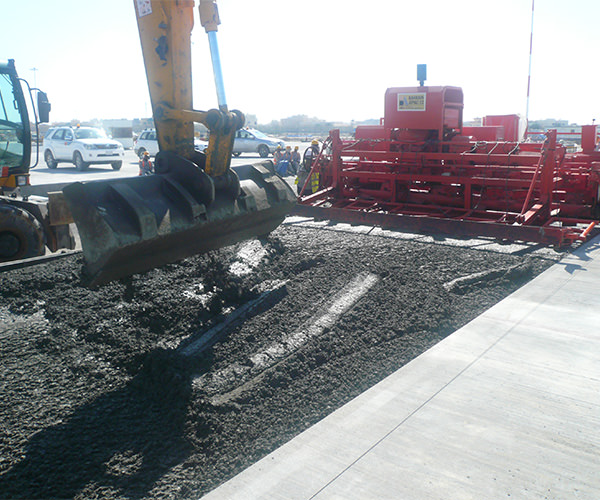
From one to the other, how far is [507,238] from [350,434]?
21.7 ft

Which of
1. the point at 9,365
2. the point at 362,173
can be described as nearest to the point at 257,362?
the point at 9,365

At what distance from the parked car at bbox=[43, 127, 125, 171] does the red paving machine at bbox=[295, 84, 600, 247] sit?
15767 millimetres

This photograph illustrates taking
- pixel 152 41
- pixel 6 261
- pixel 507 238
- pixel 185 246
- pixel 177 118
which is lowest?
pixel 507 238

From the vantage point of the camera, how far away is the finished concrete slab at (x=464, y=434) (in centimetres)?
289

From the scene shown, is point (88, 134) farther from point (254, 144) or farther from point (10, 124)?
point (10, 124)

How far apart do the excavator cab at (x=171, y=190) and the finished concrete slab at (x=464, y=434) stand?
84.0 inches

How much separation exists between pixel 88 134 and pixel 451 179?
69.4 feet

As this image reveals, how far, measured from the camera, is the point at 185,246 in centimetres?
509

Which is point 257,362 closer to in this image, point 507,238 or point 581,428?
point 581,428

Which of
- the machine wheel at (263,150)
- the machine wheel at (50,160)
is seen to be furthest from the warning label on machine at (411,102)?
the machine wheel at (263,150)

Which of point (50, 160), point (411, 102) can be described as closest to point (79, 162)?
point (50, 160)

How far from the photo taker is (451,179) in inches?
421

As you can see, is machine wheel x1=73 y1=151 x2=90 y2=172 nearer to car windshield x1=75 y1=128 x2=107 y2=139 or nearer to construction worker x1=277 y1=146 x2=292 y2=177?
car windshield x1=75 y1=128 x2=107 y2=139

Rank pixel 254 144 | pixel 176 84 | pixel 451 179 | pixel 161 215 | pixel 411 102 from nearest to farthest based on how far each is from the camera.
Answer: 1. pixel 161 215
2. pixel 176 84
3. pixel 451 179
4. pixel 411 102
5. pixel 254 144
